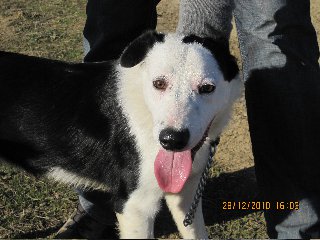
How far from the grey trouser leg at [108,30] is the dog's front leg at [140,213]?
32 cm

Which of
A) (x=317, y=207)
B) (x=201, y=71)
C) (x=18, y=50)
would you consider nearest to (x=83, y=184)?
(x=201, y=71)

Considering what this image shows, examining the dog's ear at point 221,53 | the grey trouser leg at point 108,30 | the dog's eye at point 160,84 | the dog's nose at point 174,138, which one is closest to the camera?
the dog's nose at point 174,138

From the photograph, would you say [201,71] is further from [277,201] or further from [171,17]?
[171,17]

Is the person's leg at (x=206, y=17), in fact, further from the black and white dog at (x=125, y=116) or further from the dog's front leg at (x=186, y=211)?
the dog's front leg at (x=186, y=211)

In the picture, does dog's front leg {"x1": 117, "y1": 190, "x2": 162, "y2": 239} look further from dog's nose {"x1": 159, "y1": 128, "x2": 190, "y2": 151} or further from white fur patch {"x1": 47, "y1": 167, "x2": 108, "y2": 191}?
dog's nose {"x1": 159, "y1": 128, "x2": 190, "y2": 151}

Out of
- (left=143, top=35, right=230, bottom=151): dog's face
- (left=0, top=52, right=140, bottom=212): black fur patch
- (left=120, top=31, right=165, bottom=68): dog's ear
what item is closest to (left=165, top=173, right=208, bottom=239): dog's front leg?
(left=0, top=52, right=140, bottom=212): black fur patch

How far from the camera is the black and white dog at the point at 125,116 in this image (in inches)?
85.1

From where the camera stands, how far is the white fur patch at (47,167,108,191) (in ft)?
8.65

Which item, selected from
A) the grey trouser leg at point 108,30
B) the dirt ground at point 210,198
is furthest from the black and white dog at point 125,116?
the dirt ground at point 210,198

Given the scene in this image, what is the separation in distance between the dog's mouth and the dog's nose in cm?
16

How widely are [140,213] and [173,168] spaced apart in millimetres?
348

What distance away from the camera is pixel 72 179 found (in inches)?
105

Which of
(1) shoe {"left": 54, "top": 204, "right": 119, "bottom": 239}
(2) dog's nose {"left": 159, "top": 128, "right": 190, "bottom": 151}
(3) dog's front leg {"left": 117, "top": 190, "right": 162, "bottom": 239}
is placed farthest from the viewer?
(1) shoe {"left": 54, "top": 204, "right": 119, "bottom": 239}

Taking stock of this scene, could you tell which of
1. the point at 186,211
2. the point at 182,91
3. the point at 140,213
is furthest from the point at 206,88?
the point at 186,211
